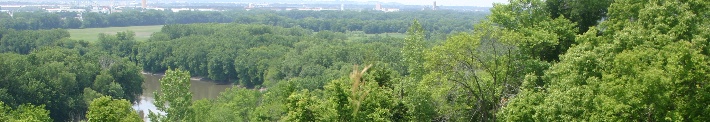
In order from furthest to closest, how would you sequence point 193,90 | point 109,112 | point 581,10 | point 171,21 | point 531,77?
point 171,21
point 193,90
point 109,112
point 581,10
point 531,77

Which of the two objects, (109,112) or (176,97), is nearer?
(109,112)

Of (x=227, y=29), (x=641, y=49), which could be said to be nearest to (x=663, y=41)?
(x=641, y=49)

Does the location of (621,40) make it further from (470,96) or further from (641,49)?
(470,96)

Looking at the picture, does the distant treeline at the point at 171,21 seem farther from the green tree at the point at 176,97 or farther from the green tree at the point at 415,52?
the green tree at the point at 415,52

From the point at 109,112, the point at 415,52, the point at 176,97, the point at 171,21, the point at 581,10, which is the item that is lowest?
the point at 171,21

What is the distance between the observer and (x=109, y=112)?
2653 cm

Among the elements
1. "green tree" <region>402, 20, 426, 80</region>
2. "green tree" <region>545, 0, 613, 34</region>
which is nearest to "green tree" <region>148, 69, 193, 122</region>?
"green tree" <region>402, 20, 426, 80</region>

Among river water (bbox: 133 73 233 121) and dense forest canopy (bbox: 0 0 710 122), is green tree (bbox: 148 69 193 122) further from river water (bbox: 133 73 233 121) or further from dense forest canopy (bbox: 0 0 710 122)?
river water (bbox: 133 73 233 121)

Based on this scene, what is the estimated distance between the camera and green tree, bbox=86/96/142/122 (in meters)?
26.1

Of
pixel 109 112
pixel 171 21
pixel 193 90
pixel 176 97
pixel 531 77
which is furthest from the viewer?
pixel 171 21

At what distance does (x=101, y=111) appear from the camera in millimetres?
26203

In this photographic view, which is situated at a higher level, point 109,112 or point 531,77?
point 531,77

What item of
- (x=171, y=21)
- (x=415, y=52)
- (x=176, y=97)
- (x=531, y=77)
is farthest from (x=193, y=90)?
(x=171, y=21)

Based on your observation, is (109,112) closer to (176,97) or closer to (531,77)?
(176,97)
